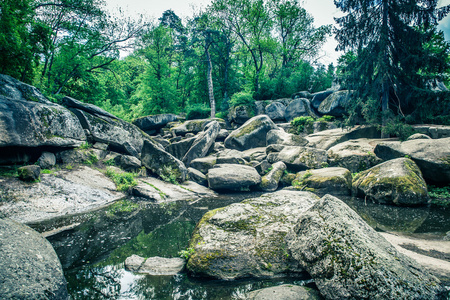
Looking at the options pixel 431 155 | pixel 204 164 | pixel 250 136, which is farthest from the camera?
pixel 250 136

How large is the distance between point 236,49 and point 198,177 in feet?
98.0

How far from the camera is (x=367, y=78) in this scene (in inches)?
518

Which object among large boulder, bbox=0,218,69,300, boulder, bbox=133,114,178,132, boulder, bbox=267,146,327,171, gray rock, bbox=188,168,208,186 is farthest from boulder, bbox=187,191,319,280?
boulder, bbox=133,114,178,132

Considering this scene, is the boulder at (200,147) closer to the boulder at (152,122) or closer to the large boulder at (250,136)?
the large boulder at (250,136)

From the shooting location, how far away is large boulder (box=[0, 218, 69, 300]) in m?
2.18

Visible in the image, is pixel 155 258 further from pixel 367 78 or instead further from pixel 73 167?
pixel 367 78

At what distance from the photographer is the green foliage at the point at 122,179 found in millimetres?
8297

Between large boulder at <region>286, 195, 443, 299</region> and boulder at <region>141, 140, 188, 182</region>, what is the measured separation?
24.6ft

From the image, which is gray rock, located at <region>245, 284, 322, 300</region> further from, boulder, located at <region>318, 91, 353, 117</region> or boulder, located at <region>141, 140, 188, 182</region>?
boulder, located at <region>318, 91, 353, 117</region>

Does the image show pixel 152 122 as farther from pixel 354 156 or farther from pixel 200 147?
pixel 354 156

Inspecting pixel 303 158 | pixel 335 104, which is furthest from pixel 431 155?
pixel 335 104

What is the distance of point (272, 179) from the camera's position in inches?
380

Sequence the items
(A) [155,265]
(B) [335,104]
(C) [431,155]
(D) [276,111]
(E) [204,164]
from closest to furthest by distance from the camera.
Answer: (A) [155,265]
(C) [431,155]
(E) [204,164]
(B) [335,104]
(D) [276,111]

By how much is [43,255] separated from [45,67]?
64.4ft
